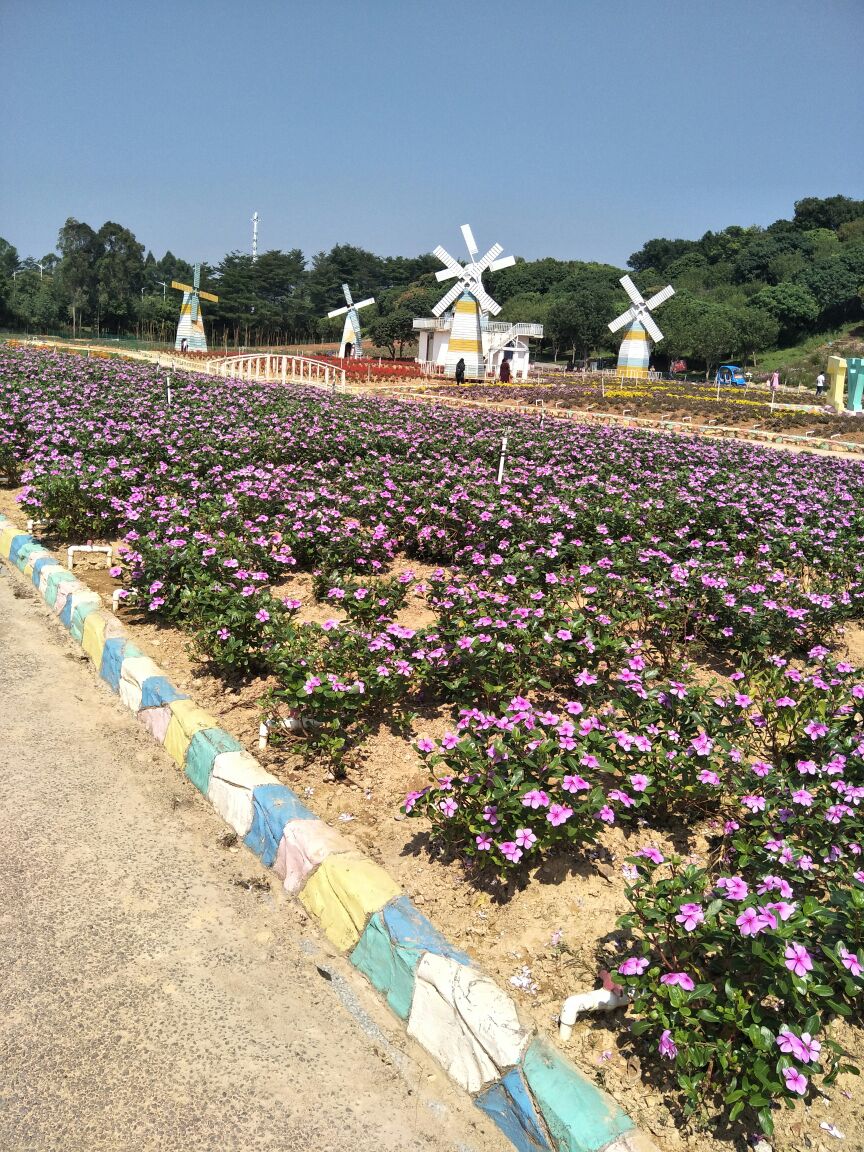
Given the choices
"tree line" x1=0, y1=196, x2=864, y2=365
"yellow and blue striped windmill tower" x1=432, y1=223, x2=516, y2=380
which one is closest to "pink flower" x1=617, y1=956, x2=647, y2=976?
"yellow and blue striped windmill tower" x1=432, y1=223, x2=516, y2=380

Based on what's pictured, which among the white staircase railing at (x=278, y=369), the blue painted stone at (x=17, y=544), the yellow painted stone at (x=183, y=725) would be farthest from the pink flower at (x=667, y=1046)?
the white staircase railing at (x=278, y=369)

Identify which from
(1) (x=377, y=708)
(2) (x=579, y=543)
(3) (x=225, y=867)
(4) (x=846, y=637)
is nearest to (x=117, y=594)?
(1) (x=377, y=708)

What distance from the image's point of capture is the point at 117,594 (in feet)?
18.9

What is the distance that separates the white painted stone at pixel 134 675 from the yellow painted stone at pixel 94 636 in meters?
0.49

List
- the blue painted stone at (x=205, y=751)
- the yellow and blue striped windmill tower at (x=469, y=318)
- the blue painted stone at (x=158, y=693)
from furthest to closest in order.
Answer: the yellow and blue striped windmill tower at (x=469, y=318) < the blue painted stone at (x=158, y=693) < the blue painted stone at (x=205, y=751)

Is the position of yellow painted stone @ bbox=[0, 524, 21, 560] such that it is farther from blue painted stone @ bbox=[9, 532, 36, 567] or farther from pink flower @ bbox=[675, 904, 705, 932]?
pink flower @ bbox=[675, 904, 705, 932]

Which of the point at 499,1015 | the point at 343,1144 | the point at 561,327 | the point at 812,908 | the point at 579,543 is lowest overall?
the point at 343,1144

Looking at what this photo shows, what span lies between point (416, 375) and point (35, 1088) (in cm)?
4189

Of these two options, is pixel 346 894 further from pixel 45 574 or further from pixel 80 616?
pixel 45 574

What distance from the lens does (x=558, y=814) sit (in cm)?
290

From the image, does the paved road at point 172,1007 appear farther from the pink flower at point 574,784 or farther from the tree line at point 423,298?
the tree line at point 423,298

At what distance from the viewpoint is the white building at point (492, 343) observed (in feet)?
154

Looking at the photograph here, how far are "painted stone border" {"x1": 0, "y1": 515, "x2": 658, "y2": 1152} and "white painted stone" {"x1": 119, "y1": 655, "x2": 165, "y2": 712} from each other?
0.25 ft

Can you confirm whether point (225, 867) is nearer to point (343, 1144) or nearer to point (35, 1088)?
point (35, 1088)
